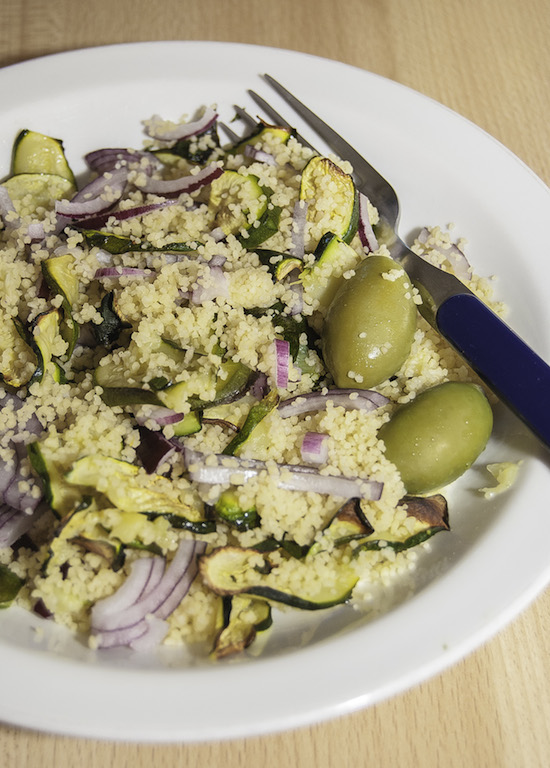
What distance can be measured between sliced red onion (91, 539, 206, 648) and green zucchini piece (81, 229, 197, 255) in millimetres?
548

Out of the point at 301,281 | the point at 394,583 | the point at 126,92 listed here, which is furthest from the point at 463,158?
the point at 394,583

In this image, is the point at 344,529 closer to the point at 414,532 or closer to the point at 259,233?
the point at 414,532

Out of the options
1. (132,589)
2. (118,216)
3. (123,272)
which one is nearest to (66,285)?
(123,272)

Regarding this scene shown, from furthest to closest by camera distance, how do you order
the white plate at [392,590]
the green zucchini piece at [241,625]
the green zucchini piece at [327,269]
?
the green zucchini piece at [327,269] → the green zucchini piece at [241,625] → the white plate at [392,590]

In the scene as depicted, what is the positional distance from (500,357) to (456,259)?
0.34 m

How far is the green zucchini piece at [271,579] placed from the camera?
1.07 meters

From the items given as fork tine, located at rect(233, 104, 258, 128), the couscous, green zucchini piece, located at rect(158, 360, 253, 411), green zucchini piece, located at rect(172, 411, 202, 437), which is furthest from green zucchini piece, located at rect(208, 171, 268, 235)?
green zucchini piece, located at rect(172, 411, 202, 437)

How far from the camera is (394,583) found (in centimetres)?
115

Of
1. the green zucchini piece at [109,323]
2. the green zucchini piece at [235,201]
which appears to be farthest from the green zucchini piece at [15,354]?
the green zucchini piece at [235,201]

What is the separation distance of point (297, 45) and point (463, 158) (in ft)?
2.84

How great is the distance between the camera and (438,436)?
1.19 metres

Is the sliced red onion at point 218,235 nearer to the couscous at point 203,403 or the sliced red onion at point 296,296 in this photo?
the couscous at point 203,403

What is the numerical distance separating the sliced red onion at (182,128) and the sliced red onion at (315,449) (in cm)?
82

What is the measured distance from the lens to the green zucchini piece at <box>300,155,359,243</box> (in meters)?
1.44
